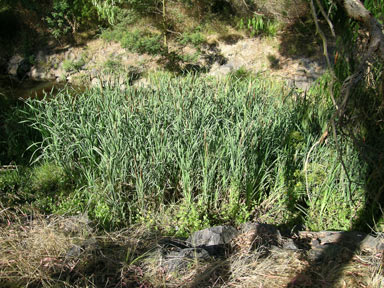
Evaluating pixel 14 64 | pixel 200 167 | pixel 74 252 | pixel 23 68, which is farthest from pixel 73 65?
pixel 74 252

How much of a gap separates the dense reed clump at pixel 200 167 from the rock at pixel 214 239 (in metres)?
0.22

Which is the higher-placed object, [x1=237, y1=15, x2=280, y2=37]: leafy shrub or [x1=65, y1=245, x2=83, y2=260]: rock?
[x1=237, y1=15, x2=280, y2=37]: leafy shrub

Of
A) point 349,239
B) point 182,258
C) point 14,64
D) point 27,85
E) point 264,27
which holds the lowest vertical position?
point 27,85

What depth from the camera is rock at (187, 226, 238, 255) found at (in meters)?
2.31

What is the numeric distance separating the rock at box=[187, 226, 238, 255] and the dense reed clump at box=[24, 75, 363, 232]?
0.22 m

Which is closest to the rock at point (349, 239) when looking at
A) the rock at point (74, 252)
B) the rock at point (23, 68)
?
the rock at point (74, 252)

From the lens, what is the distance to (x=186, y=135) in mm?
3002

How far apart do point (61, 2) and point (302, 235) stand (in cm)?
920

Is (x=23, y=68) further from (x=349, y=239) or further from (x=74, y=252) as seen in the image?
(x=349, y=239)

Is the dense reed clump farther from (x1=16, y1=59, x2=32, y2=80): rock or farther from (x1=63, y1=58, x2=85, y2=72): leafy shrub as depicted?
(x1=16, y1=59, x2=32, y2=80): rock

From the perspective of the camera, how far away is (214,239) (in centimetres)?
235

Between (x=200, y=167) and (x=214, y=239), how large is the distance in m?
0.74

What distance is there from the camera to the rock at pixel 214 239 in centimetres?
231

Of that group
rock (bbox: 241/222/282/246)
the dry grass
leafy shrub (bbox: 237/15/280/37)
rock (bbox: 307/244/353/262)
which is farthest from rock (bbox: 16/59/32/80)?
rock (bbox: 307/244/353/262)
